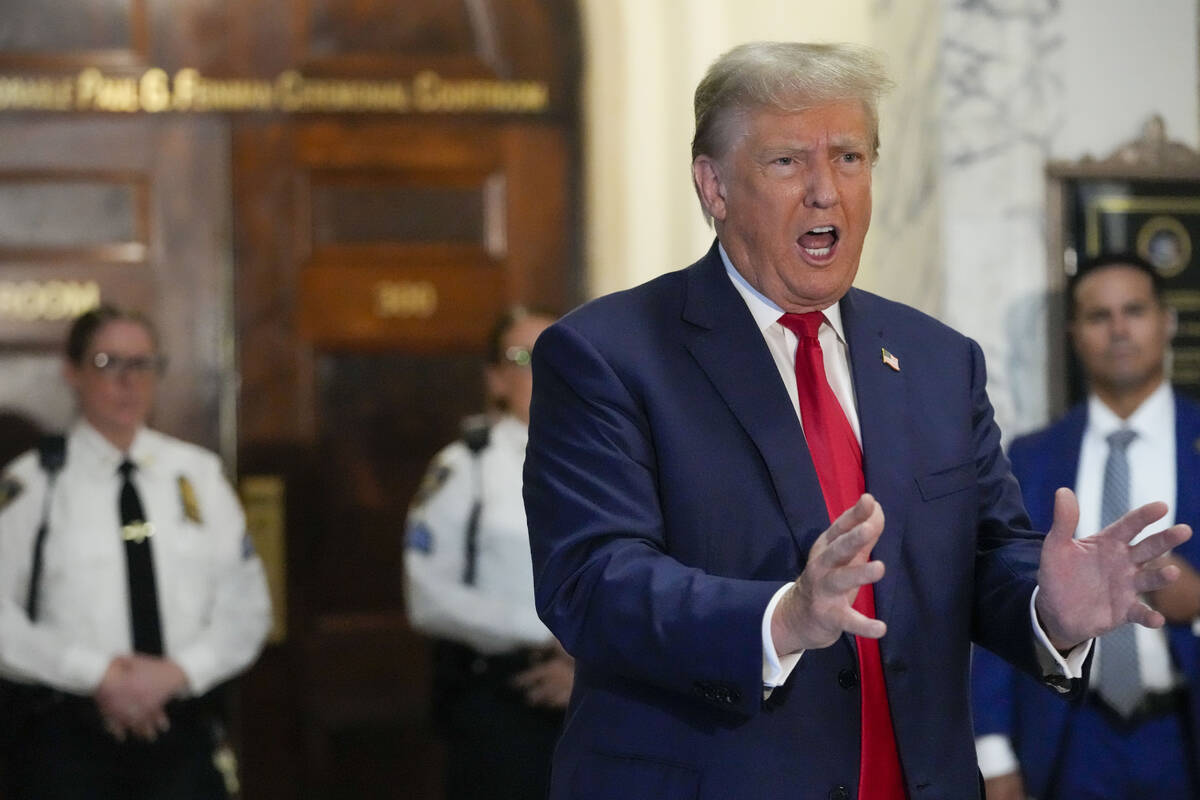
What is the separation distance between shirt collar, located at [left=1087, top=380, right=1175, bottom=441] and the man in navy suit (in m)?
2.00

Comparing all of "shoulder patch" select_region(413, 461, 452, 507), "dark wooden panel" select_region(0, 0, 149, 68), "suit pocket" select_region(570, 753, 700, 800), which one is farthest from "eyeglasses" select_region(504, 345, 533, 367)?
"suit pocket" select_region(570, 753, 700, 800)

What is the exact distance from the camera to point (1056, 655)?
223cm

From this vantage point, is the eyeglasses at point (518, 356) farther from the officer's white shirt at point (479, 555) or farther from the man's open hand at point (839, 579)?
the man's open hand at point (839, 579)

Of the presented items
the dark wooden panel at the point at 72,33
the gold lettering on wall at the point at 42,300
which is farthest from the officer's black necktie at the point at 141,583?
the dark wooden panel at the point at 72,33

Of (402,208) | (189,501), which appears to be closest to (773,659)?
(189,501)

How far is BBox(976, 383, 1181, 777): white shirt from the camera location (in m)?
4.08

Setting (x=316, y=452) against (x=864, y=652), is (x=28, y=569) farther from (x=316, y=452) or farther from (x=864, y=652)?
(x=864, y=652)

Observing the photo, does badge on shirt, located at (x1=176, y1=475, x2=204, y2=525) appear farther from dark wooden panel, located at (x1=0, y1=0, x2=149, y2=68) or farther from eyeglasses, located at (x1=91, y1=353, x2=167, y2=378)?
dark wooden panel, located at (x1=0, y1=0, x2=149, y2=68)

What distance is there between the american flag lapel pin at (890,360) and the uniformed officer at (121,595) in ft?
8.77

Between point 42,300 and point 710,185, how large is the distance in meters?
4.26

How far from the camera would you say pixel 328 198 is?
6.28 metres

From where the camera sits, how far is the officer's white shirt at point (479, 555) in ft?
15.2

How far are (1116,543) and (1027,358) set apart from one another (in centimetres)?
259

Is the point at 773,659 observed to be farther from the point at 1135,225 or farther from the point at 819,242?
the point at 1135,225
